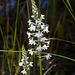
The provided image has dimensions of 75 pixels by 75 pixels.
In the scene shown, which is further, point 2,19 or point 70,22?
point 70,22

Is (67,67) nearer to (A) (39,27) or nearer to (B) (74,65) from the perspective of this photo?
(B) (74,65)

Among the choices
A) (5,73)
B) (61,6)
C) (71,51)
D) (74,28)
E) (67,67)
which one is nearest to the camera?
(5,73)

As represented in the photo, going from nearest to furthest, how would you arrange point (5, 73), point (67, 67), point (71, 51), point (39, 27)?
point (39, 27) < point (5, 73) < point (67, 67) < point (71, 51)

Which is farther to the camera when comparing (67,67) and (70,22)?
(70,22)

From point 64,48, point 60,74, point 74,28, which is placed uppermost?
point 74,28

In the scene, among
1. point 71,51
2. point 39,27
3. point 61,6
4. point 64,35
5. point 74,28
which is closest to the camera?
point 39,27

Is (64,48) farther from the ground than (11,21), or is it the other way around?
(11,21)

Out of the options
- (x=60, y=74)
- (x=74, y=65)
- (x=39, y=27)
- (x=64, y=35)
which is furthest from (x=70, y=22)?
(x=39, y=27)

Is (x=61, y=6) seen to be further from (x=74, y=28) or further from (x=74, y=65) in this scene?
(x=74, y=65)

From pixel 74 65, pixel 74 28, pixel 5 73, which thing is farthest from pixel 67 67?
pixel 74 28

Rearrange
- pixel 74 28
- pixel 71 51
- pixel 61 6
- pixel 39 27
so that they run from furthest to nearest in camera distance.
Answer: pixel 61 6
pixel 74 28
pixel 71 51
pixel 39 27
